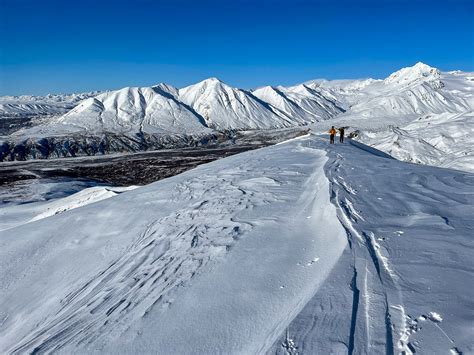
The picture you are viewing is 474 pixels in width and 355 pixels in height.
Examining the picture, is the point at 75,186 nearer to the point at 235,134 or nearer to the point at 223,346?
the point at 223,346

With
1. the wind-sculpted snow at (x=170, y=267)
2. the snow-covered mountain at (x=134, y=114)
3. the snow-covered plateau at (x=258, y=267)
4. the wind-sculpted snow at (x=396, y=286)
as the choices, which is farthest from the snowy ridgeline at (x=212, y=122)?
the wind-sculpted snow at (x=170, y=267)

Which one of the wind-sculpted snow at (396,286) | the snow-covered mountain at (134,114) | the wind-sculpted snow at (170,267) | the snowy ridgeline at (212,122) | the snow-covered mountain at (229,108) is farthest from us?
the snow-covered mountain at (229,108)

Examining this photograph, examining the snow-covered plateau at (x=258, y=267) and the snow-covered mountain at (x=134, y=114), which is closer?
the snow-covered plateau at (x=258, y=267)

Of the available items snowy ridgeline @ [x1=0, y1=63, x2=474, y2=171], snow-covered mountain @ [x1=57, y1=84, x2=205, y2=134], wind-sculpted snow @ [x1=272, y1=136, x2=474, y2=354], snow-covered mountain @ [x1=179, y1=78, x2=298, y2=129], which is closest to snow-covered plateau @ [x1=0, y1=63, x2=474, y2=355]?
wind-sculpted snow @ [x1=272, y1=136, x2=474, y2=354]

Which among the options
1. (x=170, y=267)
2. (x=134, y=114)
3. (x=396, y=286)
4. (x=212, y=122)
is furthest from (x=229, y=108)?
(x=396, y=286)

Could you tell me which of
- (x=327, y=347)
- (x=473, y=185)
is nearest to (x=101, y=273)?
(x=327, y=347)

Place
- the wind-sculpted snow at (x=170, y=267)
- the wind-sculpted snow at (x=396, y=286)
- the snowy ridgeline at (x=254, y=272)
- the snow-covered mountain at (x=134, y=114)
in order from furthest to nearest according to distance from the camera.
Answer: the snow-covered mountain at (x=134, y=114), the wind-sculpted snow at (x=170, y=267), the snowy ridgeline at (x=254, y=272), the wind-sculpted snow at (x=396, y=286)

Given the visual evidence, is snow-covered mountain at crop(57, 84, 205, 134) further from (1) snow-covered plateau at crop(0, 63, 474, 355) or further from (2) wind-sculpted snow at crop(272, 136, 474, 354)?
(2) wind-sculpted snow at crop(272, 136, 474, 354)

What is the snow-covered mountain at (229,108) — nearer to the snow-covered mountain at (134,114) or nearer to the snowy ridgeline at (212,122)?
the snowy ridgeline at (212,122)

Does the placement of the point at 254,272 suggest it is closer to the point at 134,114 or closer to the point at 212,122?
the point at 134,114
